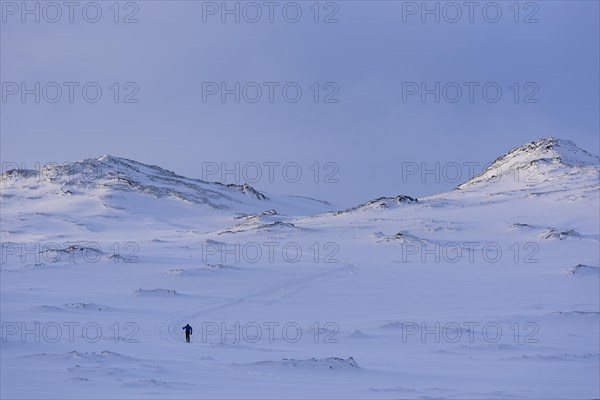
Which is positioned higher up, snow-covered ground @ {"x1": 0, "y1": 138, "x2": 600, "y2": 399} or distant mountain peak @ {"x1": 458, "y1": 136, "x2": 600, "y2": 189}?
distant mountain peak @ {"x1": 458, "y1": 136, "x2": 600, "y2": 189}

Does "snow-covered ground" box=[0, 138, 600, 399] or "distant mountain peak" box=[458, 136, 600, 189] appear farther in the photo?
"distant mountain peak" box=[458, 136, 600, 189]

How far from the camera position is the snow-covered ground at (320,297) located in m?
25.9

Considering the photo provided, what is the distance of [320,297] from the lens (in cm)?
5262

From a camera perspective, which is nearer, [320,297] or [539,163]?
[320,297]

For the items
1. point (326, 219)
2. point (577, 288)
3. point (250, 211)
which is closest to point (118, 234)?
point (326, 219)

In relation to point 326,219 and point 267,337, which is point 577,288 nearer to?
point 267,337

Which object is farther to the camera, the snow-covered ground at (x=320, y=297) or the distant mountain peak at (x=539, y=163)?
the distant mountain peak at (x=539, y=163)

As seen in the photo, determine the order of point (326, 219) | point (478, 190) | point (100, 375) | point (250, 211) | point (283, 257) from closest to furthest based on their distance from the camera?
1. point (100, 375)
2. point (283, 257)
3. point (326, 219)
4. point (478, 190)
5. point (250, 211)

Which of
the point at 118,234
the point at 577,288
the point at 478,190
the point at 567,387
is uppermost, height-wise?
the point at 478,190

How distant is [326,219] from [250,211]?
3208 centimetres

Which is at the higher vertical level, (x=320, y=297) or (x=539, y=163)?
(x=539, y=163)

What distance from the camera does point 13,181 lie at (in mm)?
130625

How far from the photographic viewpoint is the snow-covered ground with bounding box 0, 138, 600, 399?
1019 inches

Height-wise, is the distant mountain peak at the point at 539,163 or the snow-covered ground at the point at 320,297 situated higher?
the distant mountain peak at the point at 539,163
